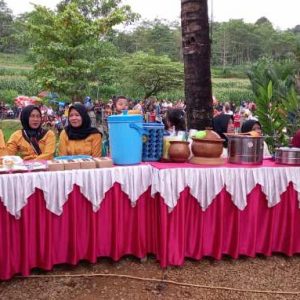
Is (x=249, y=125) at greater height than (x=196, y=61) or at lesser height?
lesser

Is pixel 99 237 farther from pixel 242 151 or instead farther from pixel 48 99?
pixel 48 99

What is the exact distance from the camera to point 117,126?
9.66 feet

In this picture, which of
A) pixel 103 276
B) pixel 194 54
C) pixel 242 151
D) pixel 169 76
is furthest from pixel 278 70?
pixel 169 76

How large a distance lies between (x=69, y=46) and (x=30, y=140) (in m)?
11.8

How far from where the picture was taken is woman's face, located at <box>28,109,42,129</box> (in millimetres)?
3554

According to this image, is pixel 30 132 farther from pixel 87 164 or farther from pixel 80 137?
pixel 87 164

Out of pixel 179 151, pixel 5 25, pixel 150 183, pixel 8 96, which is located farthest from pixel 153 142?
pixel 5 25

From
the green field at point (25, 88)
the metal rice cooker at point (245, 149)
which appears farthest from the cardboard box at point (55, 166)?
the green field at point (25, 88)

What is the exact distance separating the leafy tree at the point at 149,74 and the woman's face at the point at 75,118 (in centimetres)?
2223

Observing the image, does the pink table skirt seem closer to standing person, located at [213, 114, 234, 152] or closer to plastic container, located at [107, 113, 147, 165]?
plastic container, located at [107, 113, 147, 165]

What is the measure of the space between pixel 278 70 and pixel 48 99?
35.8ft

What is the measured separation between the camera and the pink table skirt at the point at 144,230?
2.84 meters

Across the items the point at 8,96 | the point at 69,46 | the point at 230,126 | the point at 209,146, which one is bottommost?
the point at 209,146

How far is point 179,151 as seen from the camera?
3102 mm
